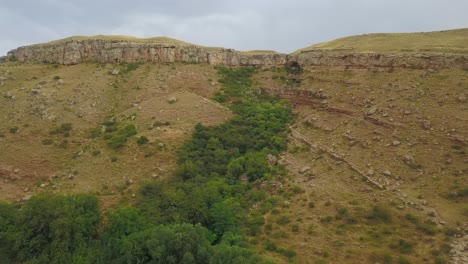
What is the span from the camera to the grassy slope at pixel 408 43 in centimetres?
3922

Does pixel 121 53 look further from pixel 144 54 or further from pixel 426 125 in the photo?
pixel 426 125

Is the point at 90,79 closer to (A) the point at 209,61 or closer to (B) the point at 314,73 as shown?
(A) the point at 209,61

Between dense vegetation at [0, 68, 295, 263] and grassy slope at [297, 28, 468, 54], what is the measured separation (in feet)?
49.1

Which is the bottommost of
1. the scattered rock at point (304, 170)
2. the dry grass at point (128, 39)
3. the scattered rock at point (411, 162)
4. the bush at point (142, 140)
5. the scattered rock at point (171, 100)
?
the scattered rock at point (304, 170)

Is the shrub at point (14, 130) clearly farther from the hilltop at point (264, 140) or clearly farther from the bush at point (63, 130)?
the bush at point (63, 130)

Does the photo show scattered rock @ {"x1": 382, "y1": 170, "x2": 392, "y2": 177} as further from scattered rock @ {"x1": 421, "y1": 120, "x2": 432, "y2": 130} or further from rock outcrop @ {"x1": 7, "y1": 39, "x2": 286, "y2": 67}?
rock outcrop @ {"x1": 7, "y1": 39, "x2": 286, "y2": 67}

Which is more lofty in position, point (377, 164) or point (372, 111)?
point (372, 111)

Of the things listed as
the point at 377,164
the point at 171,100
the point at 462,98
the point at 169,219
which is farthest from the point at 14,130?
the point at 462,98

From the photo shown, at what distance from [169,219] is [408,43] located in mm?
28790

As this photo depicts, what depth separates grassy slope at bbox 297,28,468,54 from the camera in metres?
39.2

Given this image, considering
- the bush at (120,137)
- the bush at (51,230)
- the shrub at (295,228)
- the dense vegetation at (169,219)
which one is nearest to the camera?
the dense vegetation at (169,219)

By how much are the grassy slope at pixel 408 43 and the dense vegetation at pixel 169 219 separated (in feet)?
49.1

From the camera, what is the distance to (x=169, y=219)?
2917 centimetres

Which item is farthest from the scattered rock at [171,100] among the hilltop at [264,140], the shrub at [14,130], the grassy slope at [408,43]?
the grassy slope at [408,43]
